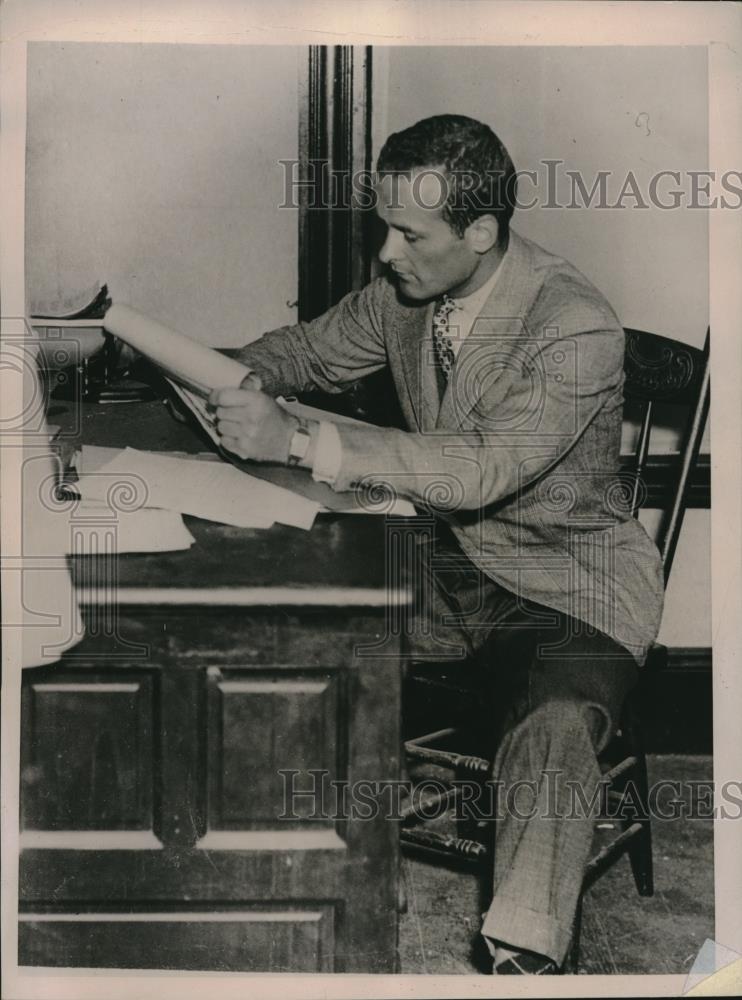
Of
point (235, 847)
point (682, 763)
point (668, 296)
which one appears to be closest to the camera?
point (235, 847)

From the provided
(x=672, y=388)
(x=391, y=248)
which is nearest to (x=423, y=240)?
(x=391, y=248)

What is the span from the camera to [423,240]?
62.2 inches

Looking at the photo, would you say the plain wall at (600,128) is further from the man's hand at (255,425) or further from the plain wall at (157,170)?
the man's hand at (255,425)

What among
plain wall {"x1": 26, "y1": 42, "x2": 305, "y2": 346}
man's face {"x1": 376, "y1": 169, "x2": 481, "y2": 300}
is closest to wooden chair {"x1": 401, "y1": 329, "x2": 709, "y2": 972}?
man's face {"x1": 376, "y1": 169, "x2": 481, "y2": 300}

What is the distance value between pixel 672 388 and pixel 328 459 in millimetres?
659

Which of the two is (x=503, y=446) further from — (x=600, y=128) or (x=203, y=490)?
(x=600, y=128)

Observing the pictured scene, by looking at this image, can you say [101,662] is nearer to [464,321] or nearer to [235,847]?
[235,847]

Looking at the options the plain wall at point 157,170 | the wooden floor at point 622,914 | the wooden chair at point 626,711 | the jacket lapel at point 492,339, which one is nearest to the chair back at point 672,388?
the wooden chair at point 626,711

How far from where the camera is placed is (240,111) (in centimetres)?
166

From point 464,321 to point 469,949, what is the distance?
3.12 ft

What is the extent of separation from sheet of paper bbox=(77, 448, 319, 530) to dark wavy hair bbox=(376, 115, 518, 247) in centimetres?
51

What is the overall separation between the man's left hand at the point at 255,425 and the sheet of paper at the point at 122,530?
0.50ft

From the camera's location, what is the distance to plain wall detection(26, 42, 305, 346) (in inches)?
61.1

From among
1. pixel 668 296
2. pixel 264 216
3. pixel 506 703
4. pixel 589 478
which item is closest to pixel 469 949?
pixel 506 703
